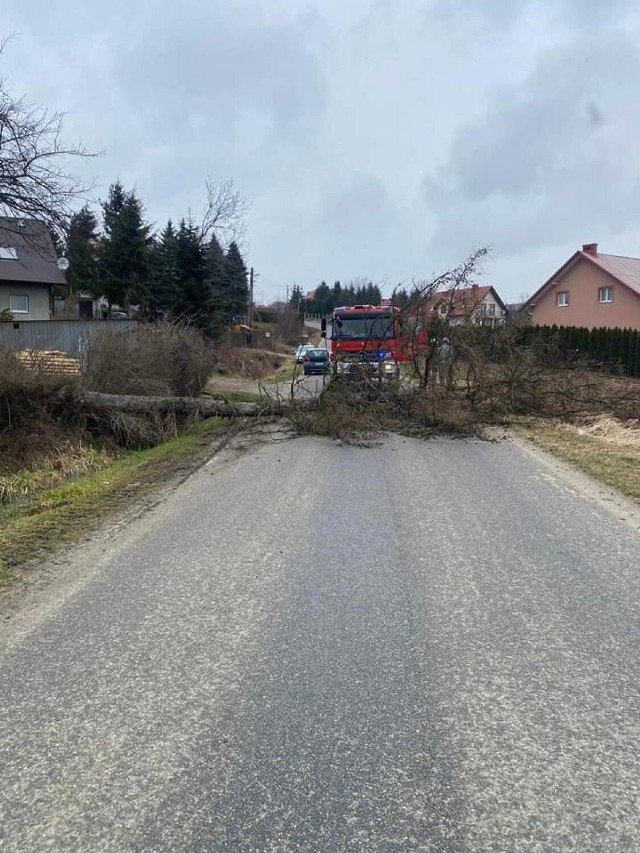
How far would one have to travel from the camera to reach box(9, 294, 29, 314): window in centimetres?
3731

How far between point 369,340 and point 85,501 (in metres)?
8.86

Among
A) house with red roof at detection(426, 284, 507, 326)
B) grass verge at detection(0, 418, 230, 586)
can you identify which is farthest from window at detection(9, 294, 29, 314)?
house with red roof at detection(426, 284, 507, 326)

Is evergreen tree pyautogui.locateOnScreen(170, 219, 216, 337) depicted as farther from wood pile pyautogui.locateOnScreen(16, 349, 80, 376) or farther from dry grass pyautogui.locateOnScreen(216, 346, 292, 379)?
wood pile pyautogui.locateOnScreen(16, 349, 80, 376)

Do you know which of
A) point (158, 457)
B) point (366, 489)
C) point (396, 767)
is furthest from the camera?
point (158, 457)

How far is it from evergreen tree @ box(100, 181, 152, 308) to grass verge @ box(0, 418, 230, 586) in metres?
32.3

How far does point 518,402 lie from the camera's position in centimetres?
1505

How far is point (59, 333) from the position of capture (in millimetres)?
22875

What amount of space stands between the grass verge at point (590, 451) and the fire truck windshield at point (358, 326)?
14.5ft

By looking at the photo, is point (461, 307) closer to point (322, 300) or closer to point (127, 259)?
point (127, 259)

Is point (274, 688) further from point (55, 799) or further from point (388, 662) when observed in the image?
point (55, 799)

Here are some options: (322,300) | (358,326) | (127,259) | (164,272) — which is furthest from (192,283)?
(322,300)

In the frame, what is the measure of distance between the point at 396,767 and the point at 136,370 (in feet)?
46.3

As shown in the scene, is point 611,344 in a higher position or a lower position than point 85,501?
higher

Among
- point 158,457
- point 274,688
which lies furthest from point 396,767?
point 158,457
